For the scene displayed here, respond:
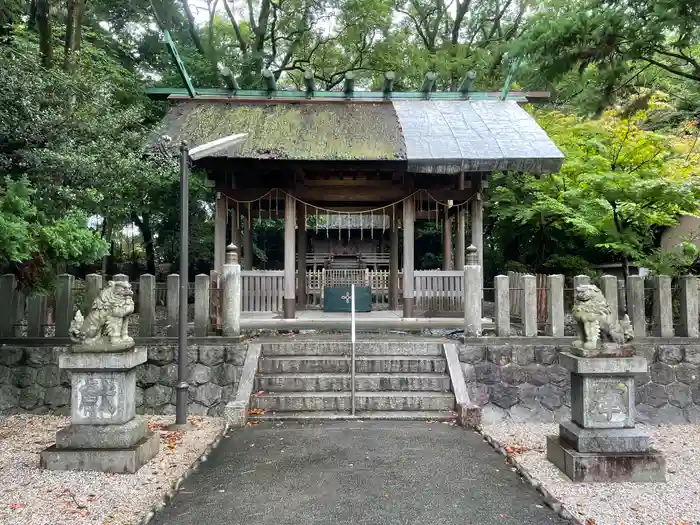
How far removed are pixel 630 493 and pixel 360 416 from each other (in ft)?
10.4

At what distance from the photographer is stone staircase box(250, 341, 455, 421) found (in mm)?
6457

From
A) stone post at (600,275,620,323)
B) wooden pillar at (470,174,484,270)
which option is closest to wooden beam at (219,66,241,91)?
wooden pillar at (470,174,484,270)

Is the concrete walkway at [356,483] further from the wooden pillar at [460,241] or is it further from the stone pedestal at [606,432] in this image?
the wooden pillar at [460,241]

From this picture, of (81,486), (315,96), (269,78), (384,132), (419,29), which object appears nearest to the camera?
(81,486)

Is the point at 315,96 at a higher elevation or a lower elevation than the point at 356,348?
higher

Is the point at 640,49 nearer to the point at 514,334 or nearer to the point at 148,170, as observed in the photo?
the point at 514,334

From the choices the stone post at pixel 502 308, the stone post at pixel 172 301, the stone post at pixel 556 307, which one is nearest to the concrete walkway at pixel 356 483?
the stone post at pixel 502 308

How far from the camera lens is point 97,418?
4805 millimetres

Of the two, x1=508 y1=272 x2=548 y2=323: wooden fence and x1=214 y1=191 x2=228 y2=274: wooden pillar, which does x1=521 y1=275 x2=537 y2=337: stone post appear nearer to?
x1=508 y1=272 x2=548 y2=323: wooden fence

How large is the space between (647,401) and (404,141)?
6.30 m

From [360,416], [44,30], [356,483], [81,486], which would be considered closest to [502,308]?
[360,416]

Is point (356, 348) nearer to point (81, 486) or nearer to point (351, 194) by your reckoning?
point (81, 486)

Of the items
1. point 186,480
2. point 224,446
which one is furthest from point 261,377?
point 186,480

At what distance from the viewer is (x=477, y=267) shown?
24.4 feet
